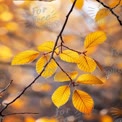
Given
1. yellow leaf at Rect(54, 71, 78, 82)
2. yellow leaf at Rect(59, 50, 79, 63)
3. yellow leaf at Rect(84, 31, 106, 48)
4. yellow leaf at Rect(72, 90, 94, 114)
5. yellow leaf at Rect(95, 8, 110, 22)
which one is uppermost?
yellow leaf at Rect(95, 8, 110, 22)

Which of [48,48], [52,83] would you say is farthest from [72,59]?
[52,83]

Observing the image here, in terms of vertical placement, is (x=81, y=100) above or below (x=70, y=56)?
below

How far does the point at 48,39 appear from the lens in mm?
1036

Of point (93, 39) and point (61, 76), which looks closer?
point (93, 39)

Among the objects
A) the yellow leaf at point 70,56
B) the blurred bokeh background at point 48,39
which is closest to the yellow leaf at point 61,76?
the blurred bokeh background at point 48,39

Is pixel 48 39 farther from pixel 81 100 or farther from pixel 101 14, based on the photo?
pixel 81 100

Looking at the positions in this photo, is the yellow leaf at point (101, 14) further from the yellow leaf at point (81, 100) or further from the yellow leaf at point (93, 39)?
the yellow leaf at point (81, 100)

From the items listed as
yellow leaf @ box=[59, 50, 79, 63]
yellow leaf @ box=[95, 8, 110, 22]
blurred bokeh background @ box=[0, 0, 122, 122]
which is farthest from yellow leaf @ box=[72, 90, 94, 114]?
yellow leaf @ box=[95, 8, 110, 22]

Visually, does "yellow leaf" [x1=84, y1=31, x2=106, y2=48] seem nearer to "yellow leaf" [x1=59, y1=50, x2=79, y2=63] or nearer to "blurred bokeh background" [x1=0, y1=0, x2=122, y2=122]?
"yellow leaf" [x1=59, y1=50, x2=79, y2=63]

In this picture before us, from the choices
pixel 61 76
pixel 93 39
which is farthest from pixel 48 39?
pixel 93 39

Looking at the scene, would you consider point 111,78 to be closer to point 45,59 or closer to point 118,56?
point 118,56

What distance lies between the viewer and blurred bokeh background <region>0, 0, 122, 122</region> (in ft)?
3.29

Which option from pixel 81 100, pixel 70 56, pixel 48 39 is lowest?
pixel 81 100

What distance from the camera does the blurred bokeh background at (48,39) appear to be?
1.00 meters
